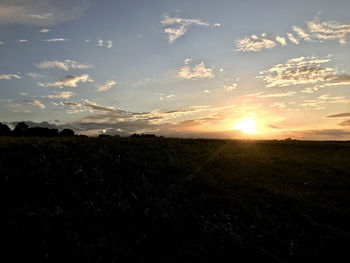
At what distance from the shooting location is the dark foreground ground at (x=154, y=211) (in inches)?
283

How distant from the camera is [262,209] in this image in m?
10.5

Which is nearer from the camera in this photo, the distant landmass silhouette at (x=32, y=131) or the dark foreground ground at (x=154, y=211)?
the dark foreground ground at (x=154, y=211)

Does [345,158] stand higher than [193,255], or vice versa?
[345,158]

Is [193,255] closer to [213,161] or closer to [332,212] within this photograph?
[332,212]

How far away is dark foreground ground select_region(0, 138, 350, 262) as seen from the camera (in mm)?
7195

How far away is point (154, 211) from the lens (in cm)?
910

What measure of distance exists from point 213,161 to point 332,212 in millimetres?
8185

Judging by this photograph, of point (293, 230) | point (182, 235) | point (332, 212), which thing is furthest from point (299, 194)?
point (182, 235)

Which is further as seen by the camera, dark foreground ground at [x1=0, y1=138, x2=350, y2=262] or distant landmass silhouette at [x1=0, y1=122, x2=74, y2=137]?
distant landmass silhouette at [x1=0, y1=122, x2=74, y2=137]

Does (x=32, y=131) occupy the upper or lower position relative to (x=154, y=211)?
upper

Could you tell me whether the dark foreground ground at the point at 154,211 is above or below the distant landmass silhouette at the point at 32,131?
below

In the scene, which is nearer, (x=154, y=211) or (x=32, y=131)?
(x=154, y=211)

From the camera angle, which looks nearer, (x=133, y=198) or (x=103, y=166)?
(x=133, y=198)

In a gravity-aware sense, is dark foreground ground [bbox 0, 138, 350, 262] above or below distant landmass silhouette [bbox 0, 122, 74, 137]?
below
